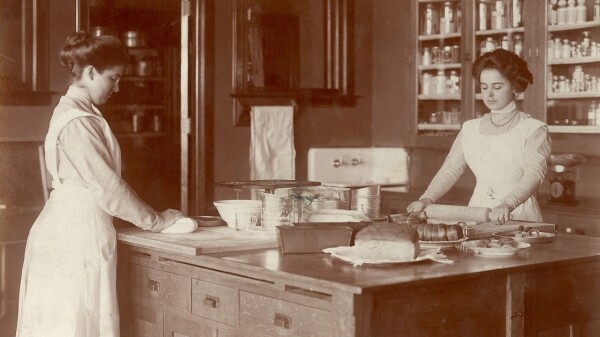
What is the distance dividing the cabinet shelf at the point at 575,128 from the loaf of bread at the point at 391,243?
3.01 m

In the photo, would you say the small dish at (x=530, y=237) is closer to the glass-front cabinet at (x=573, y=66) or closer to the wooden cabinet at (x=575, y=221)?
the wooden cabinet at (x=575, y=221)

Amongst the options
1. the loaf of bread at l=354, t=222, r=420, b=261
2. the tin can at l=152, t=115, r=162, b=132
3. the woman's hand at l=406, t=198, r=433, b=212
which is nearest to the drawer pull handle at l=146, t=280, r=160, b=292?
the loaf of bread at l=354, t=222, r=420, b=261

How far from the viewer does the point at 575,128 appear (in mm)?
5234

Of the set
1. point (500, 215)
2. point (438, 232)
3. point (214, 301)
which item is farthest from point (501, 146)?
point (214, 301)

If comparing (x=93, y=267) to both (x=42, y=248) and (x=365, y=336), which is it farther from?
(x=365, y=336)

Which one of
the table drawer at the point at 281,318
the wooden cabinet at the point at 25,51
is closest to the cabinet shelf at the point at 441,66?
the wooden cabinet at the point at 25,51

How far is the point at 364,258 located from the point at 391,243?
10 centimetres

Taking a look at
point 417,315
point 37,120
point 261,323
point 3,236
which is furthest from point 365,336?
point 37,120

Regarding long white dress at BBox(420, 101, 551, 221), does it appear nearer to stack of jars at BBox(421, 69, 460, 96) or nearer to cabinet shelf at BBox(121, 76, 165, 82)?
stack of jars at BBox(421, 69, 460, 96)

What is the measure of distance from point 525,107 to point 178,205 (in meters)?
2.81

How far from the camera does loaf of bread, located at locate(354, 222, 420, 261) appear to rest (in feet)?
8.23

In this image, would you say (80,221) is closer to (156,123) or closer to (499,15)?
→ (499,15)

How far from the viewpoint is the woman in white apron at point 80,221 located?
9.91 ft

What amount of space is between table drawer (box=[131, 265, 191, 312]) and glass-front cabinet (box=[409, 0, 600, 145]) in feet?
10.6
